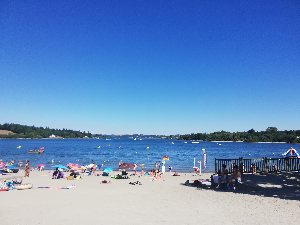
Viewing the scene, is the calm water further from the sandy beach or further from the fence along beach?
the sandy beach

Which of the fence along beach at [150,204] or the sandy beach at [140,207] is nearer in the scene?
Answer: the sandy beach at [140,207]

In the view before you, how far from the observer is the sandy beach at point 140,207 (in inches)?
497

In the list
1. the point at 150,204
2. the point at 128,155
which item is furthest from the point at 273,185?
the point at 128,155

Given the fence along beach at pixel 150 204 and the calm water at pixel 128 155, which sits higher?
the fence along beach at pixel 150 204

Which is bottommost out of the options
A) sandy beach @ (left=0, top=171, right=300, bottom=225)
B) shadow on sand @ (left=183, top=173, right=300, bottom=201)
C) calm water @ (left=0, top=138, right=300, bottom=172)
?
calm water @ (left=0, top=138, right=300, bottom=172)

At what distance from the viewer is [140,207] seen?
1509cm

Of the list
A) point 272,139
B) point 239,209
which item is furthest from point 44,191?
point 272,139

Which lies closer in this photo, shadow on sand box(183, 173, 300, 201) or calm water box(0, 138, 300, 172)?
shadow on sand box(183, 173, 300, 201)

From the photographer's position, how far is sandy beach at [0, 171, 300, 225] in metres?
12.6

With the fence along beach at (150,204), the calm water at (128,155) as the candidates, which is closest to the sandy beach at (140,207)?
the fence along beach at (150,204)

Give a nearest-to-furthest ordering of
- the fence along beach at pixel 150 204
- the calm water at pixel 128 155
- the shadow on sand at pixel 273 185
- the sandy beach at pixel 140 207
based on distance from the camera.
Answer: the sandy beach at pixel 140 207, the fence along beach at pixel 150 204, the shadow on sand at pixel 273 185, the calm water at pixel 128 155

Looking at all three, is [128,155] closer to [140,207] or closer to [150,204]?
[150,204]

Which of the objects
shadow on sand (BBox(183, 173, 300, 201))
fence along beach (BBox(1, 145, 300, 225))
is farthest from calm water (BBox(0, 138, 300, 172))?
fence along beach (BBox(1, 145, 300, 225))

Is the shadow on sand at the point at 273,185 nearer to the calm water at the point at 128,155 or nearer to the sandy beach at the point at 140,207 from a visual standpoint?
the sandy beach at the point at 140,207
